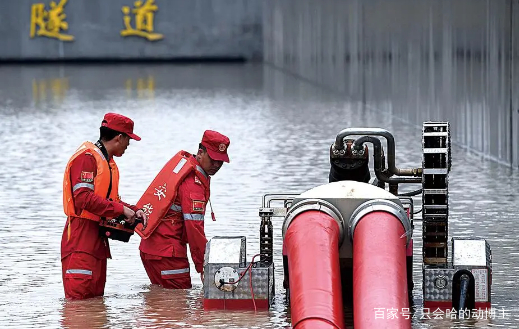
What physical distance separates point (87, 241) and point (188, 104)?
733 inches

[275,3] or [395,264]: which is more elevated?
[275,3]

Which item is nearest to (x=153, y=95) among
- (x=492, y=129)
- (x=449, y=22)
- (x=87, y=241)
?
(x=449, y=22)

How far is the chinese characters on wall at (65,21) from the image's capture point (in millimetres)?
46500

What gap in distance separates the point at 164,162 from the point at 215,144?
809 centimetres

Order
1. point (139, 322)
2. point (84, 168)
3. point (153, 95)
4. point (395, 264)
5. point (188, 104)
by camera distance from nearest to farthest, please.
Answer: point (395, 264) → point (139, 322) → point (84, 168) → point (188, 104) → point (153, 95)

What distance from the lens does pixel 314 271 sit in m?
6.59

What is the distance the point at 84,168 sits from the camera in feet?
25.1

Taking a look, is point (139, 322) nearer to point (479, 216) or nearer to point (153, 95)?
point (479, 216)

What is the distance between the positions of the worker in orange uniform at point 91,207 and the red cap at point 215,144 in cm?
51

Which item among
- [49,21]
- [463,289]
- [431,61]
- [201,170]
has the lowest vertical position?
[463,289]

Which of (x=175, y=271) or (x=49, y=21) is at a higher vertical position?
(x=49, y=21)

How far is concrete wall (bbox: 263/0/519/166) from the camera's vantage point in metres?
15.3

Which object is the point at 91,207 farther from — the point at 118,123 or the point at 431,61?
the point at 431,61

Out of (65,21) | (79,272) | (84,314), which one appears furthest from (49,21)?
(84,314)
